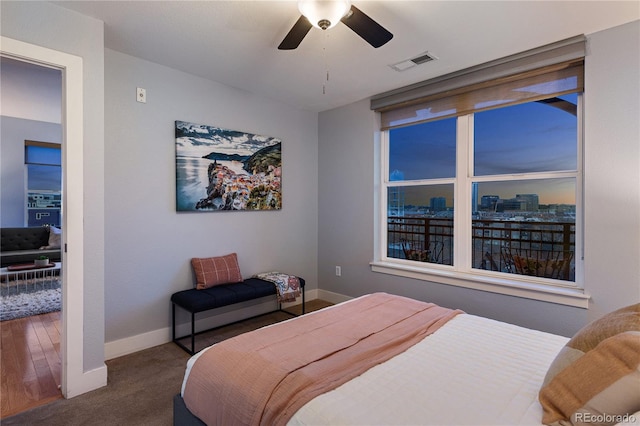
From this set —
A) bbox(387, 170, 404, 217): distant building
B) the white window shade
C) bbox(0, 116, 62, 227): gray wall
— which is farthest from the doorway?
bbox(387, 170, 404, 217): distant building

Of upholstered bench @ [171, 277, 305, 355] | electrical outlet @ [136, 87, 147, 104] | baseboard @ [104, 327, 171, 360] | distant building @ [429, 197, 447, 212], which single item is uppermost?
electrical outlet @ [136, 87, 147, 104]

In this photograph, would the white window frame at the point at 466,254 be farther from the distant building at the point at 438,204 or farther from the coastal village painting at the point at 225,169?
the coastal village painting at the point at 225,169

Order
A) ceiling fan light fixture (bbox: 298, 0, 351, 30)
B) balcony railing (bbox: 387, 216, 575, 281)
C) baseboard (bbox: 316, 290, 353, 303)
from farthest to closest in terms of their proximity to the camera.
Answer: baseboard (bbox: 316, 290, 353, 303), balcony railing (bbox: 387, 216, 575, 281), ceiling fan light fixture (bbox: 298, 0, 351, 30)

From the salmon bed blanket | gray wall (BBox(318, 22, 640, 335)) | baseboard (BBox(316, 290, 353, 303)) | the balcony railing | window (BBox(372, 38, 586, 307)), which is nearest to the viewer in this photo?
the salmon bed blanket

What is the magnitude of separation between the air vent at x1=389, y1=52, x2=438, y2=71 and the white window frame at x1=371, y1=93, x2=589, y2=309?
718mm

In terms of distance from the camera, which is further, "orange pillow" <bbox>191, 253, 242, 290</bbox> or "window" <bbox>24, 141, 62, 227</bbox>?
"window" <bbox>24, 141, 62, 227</bbox>

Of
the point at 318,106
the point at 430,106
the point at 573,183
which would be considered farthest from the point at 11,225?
the point at 573,183

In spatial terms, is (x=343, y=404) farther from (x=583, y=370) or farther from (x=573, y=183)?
(x=573, y=183)

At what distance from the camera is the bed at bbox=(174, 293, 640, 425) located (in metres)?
Answer: 1.09

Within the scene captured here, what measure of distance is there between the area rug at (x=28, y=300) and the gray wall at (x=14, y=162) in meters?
1.84

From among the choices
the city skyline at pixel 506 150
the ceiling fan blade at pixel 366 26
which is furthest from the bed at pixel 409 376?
the ceiling fan blade at pixel 366 26

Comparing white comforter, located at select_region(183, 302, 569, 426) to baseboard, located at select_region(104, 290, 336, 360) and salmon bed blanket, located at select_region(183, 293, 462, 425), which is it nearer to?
salmon bed blanket, located at select_region(183, 293, 462, 425)

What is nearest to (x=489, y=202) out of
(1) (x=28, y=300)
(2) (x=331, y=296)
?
(2) (x=331, y=296)

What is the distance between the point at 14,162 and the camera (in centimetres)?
586
